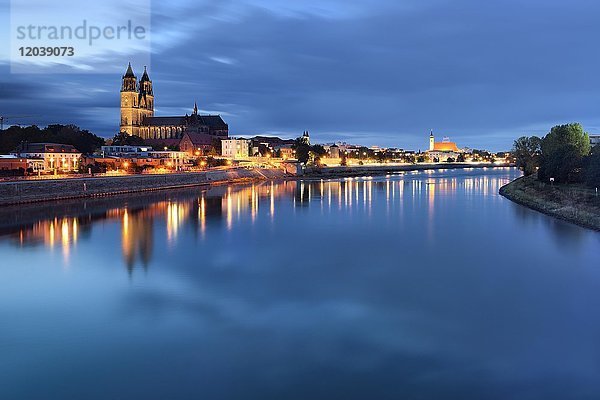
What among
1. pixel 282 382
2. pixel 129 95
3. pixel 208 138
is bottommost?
pixel 282 382

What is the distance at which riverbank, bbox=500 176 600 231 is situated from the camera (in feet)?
66.0

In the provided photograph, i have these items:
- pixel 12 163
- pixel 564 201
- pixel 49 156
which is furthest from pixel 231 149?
pixel 564 201

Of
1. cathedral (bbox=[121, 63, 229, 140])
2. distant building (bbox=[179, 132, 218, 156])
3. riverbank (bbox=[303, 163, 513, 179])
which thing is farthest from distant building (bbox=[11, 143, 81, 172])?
cathedral (bbox=[121, 63, 229, 140])

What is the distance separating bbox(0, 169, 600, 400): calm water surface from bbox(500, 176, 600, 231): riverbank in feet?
2.85

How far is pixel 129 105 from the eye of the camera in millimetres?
85688

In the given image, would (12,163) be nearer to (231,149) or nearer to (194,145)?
(194,145)

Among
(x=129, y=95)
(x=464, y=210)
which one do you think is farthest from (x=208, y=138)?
(x=464, y=210)

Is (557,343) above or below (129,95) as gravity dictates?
below

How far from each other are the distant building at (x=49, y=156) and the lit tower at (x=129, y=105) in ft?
130

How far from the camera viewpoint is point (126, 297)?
10828 mm

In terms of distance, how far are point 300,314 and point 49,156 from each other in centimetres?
4005

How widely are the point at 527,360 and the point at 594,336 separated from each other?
1.70 m

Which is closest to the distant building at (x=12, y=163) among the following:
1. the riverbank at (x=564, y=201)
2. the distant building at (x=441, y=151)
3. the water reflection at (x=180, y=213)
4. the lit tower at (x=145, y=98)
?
the water reflection at (x=180, y=213)

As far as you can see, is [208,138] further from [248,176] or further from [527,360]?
[527,360]
